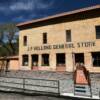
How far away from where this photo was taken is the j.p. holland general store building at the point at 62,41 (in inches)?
914

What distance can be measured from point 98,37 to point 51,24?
721cm

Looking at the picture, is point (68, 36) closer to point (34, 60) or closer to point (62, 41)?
point (62, 41)

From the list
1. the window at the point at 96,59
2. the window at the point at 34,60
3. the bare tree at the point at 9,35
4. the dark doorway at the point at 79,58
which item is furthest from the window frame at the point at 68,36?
the bare tree at the point at 9,35

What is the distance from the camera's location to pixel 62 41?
25.9 m

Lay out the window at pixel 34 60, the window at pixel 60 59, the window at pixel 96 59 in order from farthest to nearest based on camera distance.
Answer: the window at pixel 34 60 < the window at pixel 60 59 < the window at pixel 96 59

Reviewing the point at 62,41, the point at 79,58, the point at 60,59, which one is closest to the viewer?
the point at 79,58

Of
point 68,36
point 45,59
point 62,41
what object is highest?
point 68,36

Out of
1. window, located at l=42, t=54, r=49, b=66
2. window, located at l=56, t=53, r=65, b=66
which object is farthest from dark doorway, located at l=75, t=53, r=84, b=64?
window, located at l=42, t=54, r=49, b=66

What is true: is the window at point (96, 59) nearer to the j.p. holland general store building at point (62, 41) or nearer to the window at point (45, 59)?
the j.p. holland general store building at point (62, 41)

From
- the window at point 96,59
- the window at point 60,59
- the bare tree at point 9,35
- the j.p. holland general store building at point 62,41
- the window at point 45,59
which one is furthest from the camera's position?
the bare tree at point 9,35

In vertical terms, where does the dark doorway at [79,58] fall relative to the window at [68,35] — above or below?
below

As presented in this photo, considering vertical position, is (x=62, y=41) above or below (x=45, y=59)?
above

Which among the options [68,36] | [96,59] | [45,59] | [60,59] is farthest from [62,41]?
[96,59]

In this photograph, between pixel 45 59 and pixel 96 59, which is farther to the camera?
pixel 45 59
